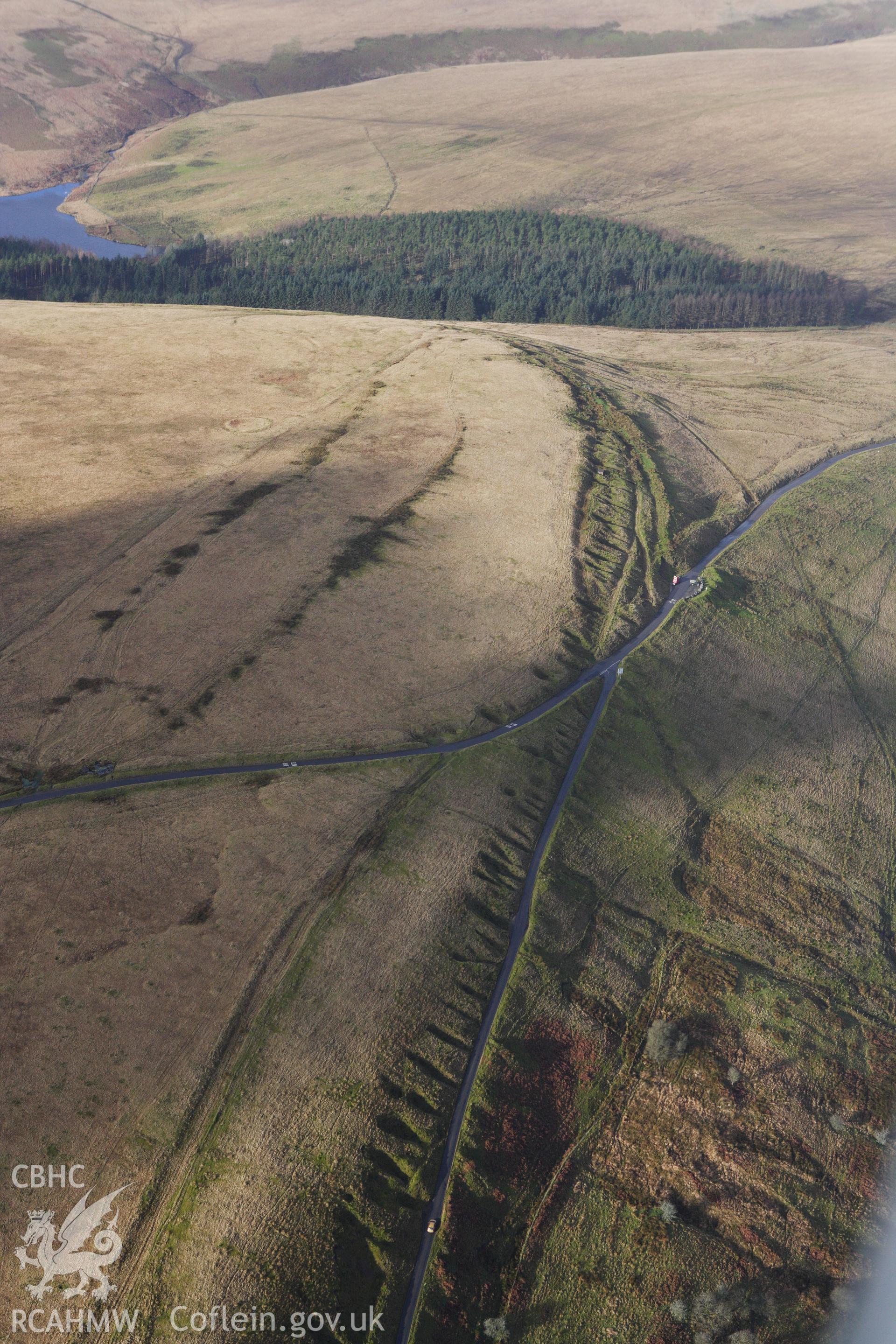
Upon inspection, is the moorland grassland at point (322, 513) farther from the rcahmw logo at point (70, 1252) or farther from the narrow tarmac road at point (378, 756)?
the rcahmw logo at point (70, 1252)

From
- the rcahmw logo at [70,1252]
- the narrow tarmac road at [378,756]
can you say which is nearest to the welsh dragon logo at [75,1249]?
the rcahmw logo at [70,1252]

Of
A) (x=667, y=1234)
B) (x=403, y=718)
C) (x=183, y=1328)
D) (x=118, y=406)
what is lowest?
(x=667, y=1234)

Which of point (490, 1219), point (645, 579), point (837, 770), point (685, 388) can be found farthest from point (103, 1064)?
point (685, 388)

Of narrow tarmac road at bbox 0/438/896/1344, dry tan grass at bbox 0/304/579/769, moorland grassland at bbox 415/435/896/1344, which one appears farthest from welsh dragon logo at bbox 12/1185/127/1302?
dry tan grass at bbox 0/304/579/769

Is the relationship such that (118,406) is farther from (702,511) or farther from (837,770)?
(837,770)

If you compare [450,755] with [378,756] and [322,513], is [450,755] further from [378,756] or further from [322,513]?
[322,513]

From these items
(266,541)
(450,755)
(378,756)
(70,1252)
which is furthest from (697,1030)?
(266,541)
